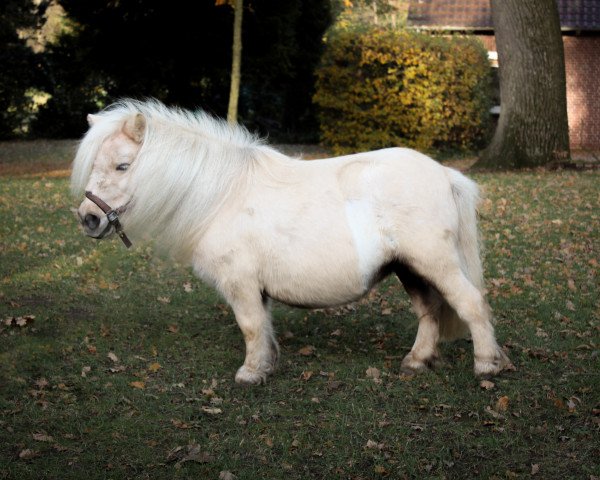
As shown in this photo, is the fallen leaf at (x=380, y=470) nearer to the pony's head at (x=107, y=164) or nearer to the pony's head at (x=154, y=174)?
the pony's head at (x=154, y=174)

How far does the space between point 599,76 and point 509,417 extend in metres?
24.0

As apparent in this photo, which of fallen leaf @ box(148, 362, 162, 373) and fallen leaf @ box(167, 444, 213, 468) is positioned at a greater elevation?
fallen leaf @ box(167, 444, 213, 468)

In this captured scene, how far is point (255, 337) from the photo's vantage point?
→ 5688mm

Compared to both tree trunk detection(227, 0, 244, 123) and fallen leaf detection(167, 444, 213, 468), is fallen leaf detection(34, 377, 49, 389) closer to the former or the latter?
fallen leaf detection(167, 444, 213, 468)

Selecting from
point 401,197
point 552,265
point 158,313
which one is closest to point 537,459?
point 401,197

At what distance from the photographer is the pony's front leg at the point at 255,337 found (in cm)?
565

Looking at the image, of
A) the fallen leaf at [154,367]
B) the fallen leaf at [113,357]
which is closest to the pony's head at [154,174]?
the fallen leaf at [154,367]

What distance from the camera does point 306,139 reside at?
29172mm

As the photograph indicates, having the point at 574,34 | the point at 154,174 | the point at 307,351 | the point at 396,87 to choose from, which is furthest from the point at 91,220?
the point at 574,34

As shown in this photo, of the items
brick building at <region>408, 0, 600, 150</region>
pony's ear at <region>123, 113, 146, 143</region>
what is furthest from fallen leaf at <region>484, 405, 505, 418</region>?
brick building at <region>408, 0, 600, 150</region>

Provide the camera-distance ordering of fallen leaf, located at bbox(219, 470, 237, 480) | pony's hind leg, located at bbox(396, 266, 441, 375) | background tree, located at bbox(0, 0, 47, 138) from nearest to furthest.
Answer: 1. fallen leaf, located at bbox(219, 470, 237, 480)
2. pony's hind leg, located at bbox(396, 266, 441, 375)
3. background tree, located at bbox(0, 0, 47, 138)

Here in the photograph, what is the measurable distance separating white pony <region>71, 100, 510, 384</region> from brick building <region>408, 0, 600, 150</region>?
2117 cm

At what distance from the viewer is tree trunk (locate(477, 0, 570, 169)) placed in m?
16.4

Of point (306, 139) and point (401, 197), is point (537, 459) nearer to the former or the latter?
point (401, 197)
